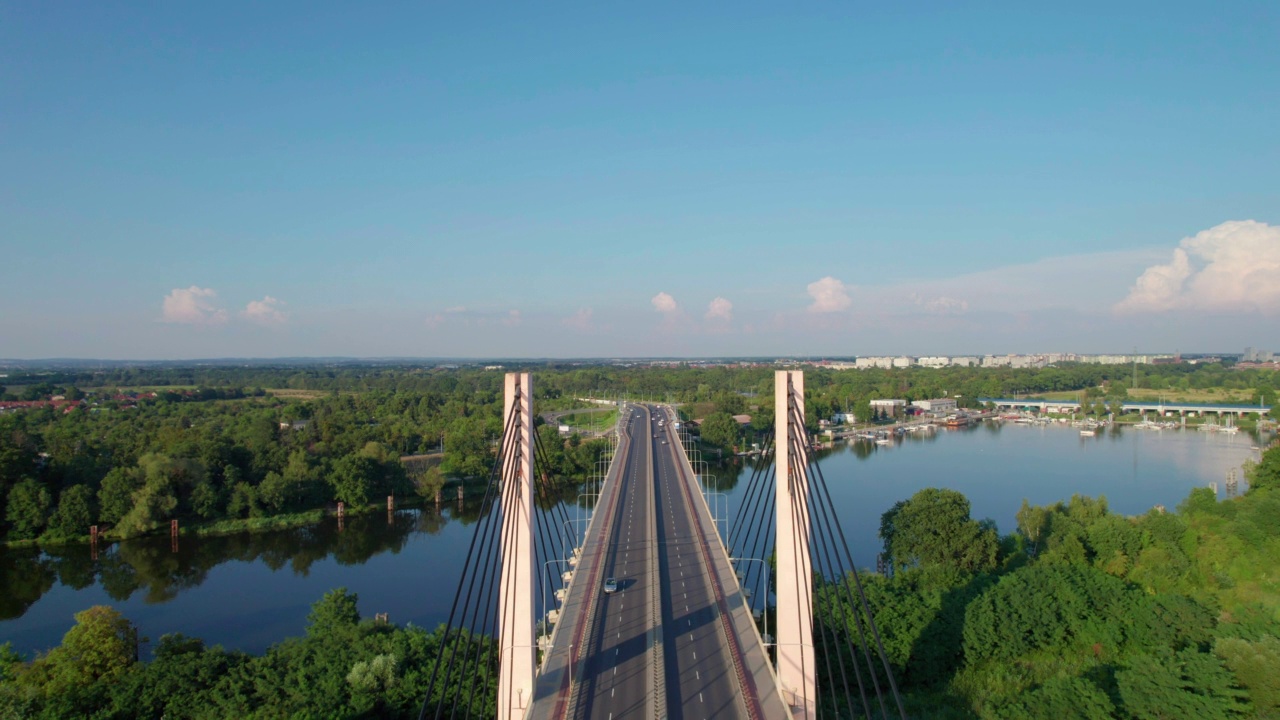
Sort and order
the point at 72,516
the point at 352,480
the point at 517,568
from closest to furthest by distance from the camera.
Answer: the point at 517,568 < the point at 72,516 < the point at 352,480

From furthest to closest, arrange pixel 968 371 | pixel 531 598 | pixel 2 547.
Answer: pixel 968 371
pixel 2 547
pixel 531 598

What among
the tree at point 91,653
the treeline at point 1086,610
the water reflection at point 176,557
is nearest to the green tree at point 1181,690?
the treeline at point 1086,610

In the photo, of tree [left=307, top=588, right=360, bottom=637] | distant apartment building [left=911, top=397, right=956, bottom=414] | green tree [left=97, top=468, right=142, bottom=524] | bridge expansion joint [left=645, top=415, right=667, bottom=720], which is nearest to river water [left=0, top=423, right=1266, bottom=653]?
green tree [left=97, top=468, right=142, bottom=524]

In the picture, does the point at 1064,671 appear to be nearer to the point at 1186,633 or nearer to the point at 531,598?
the point at 1186,633

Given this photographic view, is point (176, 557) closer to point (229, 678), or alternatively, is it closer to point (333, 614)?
point (333, 614)

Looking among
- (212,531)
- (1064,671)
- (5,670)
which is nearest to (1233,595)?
(1064,671)

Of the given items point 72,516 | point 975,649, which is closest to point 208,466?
point 72,516

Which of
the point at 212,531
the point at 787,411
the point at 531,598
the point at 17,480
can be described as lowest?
the point at 212,531
